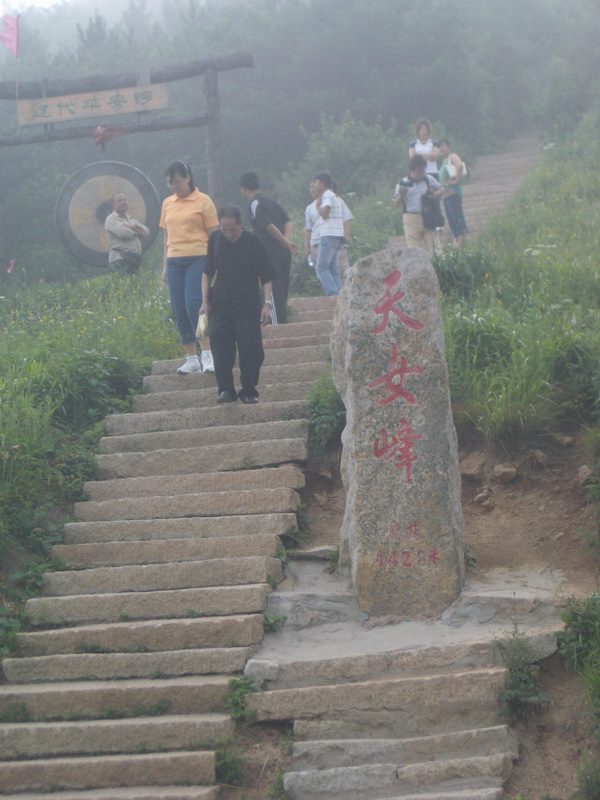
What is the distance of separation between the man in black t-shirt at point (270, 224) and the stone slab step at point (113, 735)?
4.67 m

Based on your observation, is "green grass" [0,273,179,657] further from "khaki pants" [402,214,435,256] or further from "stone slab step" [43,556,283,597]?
"khaki pants" [402,214,435,256]

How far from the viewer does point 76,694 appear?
15.1ft

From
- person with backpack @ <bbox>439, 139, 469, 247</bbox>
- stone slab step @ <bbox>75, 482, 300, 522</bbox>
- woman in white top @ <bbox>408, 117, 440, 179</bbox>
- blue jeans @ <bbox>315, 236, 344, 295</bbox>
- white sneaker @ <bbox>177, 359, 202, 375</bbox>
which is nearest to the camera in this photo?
stone slab step @ <bbox>75, 482, 300, 522</bbox>

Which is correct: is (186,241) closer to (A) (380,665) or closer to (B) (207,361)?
(B) (207,361)

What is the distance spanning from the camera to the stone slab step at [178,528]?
5.59 meters

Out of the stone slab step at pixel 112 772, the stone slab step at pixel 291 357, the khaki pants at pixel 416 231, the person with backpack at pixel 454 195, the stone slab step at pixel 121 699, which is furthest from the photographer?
the person with backpack at pixel 454 195

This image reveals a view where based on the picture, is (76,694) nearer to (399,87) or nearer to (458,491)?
(458,491)

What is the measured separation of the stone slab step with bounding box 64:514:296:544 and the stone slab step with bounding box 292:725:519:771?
5.26ft

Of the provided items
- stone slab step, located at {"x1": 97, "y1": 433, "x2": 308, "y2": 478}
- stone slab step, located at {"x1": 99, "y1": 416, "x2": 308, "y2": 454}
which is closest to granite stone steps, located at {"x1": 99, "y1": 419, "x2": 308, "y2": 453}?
stone slab step, located at {"x1": 99, "y1": 416, "x2": 308, "y2": 454}

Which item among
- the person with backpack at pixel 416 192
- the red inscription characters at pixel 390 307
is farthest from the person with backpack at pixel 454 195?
the red inscription characters at pixel 390 307

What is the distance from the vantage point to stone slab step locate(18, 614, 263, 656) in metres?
4.78

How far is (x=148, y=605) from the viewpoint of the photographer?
16.8ft

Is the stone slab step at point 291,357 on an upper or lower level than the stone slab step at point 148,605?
upper

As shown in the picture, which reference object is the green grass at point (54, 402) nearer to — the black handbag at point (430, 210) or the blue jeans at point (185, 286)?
the blue jeans at point (185, 286)
